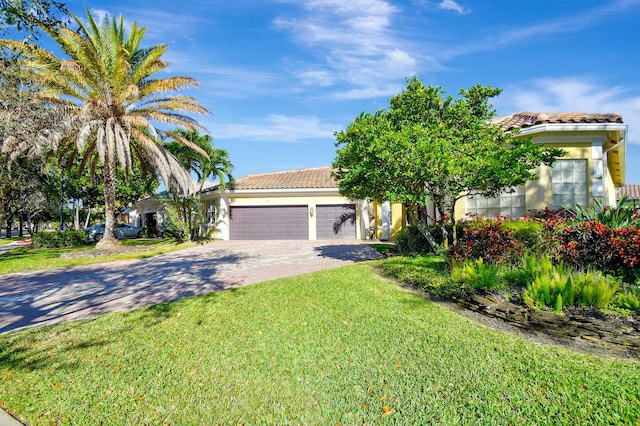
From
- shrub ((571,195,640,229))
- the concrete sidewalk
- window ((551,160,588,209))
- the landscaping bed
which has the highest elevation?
window ((551,160,588,209))

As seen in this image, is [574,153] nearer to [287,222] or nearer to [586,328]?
[586,328]

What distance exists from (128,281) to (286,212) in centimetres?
1405

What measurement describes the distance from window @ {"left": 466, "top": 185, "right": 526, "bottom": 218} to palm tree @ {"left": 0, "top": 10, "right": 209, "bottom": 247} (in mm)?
12940

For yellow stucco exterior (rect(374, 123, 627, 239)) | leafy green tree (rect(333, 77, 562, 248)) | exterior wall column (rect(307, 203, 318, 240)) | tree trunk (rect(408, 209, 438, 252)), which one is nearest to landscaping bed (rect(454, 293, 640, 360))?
leafy green tree (rect(333, 77, 562, 248))

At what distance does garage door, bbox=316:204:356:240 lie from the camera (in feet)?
74.2

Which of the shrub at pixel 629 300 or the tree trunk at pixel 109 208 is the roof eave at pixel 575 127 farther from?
the tree trunk at pixel 109 208

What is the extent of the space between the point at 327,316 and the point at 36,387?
3814mm

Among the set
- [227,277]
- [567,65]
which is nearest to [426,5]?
[567,65]

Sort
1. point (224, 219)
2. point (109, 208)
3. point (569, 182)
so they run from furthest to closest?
point (224, 219), point (109, 208), point (569, 182)

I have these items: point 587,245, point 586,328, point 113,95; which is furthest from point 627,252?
point 113,95

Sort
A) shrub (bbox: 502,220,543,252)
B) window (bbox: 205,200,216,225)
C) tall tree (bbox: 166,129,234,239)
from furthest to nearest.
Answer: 1. window (bbox: 205,200,216,225)
2. tall tree (bbox: 166,129,234,239)
3. shrub (bbox: 502,220,543,252)

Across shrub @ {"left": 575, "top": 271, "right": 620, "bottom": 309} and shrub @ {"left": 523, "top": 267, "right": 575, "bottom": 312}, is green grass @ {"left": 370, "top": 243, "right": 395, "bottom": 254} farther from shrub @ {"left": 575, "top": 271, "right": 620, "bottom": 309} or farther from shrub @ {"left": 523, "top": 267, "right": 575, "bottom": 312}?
shrub @ {"left": 575, "top": 271, "right": 620, "bottom": 309}

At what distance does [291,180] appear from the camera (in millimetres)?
25016

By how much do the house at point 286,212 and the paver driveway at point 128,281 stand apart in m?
8.60
